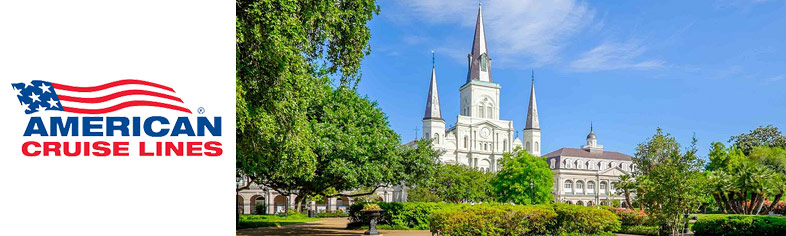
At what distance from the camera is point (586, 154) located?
91.2m

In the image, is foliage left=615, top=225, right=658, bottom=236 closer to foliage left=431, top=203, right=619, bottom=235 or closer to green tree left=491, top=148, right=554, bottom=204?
foliage left=431, top=203, right=619, bottom=235

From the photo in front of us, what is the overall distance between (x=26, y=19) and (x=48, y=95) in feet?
3.98

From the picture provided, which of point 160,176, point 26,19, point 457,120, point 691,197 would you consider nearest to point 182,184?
point 160,176

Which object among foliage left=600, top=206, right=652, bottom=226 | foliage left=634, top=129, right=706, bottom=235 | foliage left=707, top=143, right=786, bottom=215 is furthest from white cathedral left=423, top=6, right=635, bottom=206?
foliage left=634, top=129, right=706, bottom=235

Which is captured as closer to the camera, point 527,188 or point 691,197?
point 691,197

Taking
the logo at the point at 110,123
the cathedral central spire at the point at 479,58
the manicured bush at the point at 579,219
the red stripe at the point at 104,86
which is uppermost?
the cathedral central spire at the point at 479,58

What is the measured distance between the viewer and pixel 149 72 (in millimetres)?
8547

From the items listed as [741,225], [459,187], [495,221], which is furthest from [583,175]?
[495,221]

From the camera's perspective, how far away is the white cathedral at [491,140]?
81500 mm

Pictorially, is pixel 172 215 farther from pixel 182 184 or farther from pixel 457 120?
pixel 457 120

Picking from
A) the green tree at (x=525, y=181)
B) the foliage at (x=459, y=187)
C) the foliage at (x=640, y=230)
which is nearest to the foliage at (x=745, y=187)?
the foliage at (x=640, y=230)

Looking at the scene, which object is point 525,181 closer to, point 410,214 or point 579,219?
point 410,214

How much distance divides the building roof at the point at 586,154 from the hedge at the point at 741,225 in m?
67.7

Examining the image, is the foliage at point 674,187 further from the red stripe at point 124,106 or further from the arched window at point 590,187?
the arched window at point 590,187
